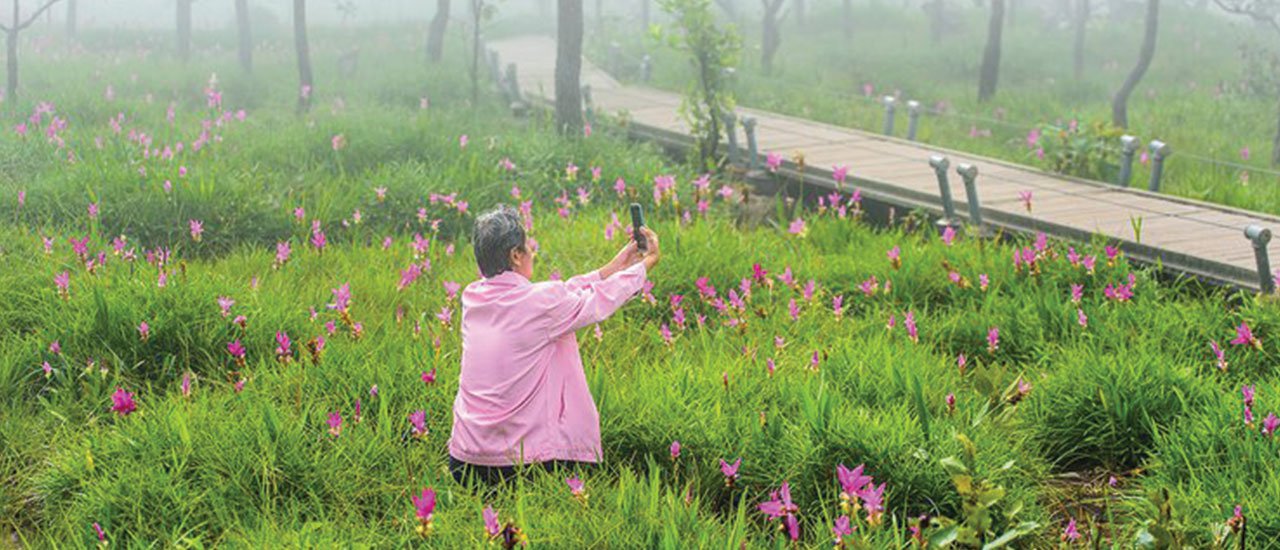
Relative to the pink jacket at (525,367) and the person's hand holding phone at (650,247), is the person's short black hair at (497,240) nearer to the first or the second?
the pink jacket at (525,367)

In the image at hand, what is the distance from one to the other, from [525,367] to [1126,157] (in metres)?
7.05

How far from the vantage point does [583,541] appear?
4406 millimetres

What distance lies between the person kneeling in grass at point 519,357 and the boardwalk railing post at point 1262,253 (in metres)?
3.56

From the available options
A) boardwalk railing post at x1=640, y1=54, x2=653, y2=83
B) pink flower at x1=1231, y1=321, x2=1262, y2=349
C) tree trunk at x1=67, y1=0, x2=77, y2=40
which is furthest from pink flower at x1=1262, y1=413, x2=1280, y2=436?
tree trunk at x1=67, y1=0, x2=77, y2=40

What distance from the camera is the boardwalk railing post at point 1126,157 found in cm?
1032

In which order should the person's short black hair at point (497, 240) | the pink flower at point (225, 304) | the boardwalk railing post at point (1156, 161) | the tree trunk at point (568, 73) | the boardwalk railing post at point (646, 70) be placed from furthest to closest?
the boardwalk railing post at point (646, 70)
the tree trunk at point (568, 73)
the boardwalk railing post at point (1156, 161)
the pink flower at point (225, 304)
the person's short black hair at point (497, 240)

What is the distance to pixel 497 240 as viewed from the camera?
4777mm

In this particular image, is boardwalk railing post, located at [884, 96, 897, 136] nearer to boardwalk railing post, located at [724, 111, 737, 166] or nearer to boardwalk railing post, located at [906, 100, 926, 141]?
boardwalk railing post, located at [906, 100, 926, 141]

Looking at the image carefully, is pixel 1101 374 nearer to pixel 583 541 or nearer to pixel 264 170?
pixel 583 541

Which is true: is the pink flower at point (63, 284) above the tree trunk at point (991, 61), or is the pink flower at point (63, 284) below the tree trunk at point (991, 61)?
below

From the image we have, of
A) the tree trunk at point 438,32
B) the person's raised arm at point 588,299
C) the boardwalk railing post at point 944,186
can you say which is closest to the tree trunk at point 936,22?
the tree trunk at point 438,32

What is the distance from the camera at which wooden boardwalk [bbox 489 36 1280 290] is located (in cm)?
801

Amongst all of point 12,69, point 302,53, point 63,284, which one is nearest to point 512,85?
point 302,53

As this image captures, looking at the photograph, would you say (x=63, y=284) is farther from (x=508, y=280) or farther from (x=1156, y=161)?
(x=1156, y=161)
